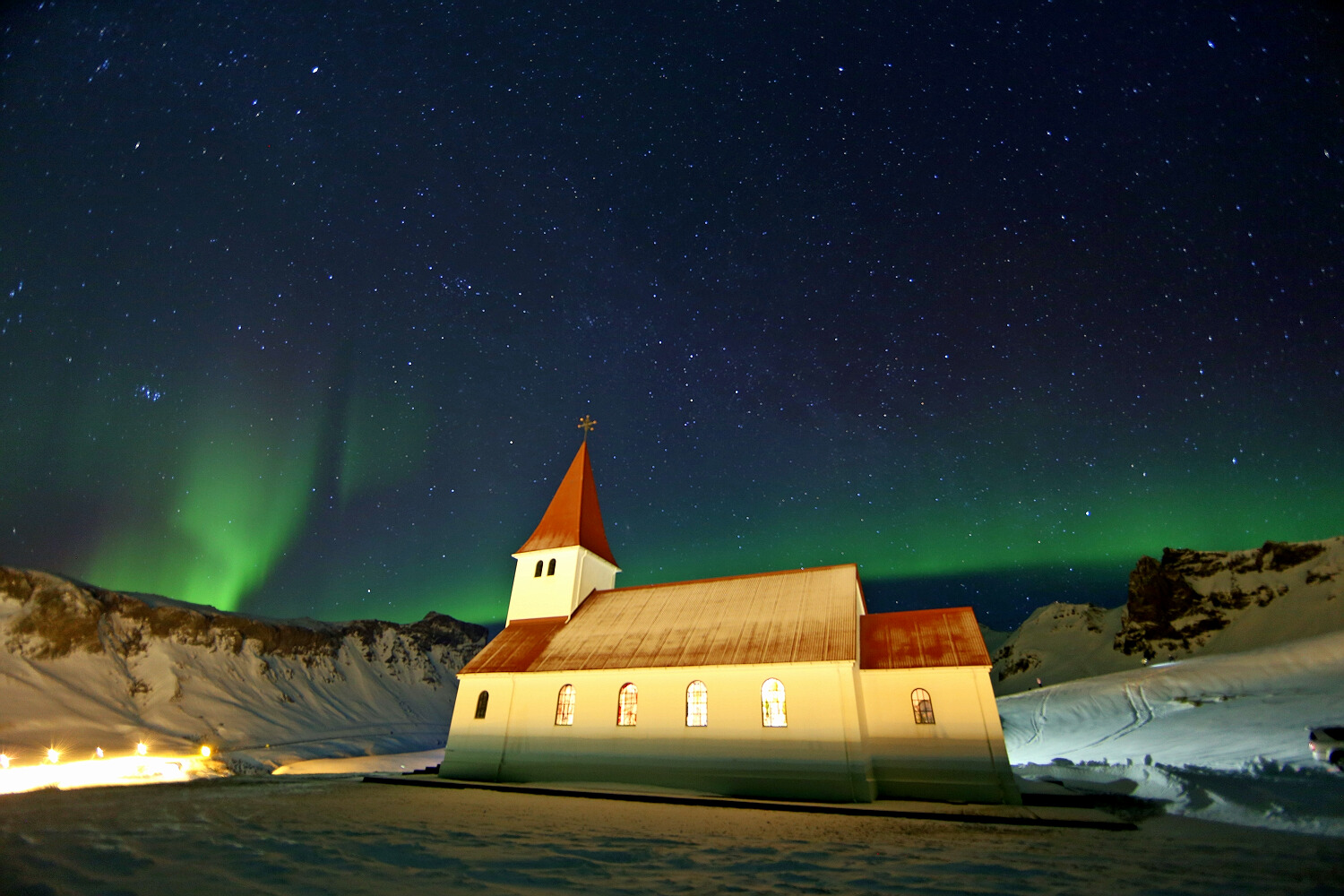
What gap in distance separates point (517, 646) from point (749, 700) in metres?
11.3

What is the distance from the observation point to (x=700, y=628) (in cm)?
2292

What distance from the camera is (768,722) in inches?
762

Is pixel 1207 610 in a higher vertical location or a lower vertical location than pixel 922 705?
higher

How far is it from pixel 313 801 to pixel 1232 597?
5191 inches

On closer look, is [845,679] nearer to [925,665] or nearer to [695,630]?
[925,665]

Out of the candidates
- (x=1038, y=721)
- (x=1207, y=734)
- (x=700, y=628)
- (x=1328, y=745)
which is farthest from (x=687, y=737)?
(x=1038, y=721)

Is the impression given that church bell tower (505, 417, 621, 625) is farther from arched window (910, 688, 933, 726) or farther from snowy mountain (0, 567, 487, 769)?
snowy mountain (0, 567, 487, 769)

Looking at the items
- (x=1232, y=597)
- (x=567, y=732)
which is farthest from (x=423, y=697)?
(x=1232, y=597)

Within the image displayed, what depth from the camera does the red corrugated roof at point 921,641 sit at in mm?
20047

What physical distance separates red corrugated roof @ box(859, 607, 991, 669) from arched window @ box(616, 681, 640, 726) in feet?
26.5

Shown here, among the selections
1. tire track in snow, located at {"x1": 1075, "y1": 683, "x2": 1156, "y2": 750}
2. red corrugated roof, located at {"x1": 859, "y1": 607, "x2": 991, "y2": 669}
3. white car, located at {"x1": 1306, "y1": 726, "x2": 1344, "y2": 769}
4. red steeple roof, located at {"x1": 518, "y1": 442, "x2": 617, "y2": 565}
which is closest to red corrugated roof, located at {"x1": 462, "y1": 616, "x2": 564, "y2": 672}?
red steeple roof, located at {"x1": 518, "y1": 442, "x2": 617, "y2": 565}

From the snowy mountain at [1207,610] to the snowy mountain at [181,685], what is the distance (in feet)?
364

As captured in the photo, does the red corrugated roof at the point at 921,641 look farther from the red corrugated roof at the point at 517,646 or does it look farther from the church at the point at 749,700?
the red corrugated roof at the point at 517,646

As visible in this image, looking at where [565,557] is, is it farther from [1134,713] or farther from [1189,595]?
[1189,595]
